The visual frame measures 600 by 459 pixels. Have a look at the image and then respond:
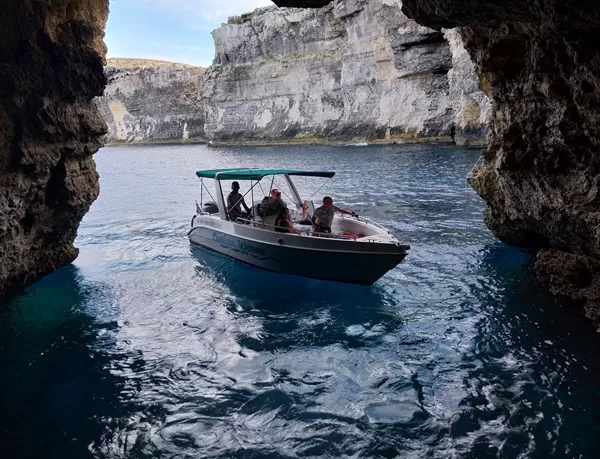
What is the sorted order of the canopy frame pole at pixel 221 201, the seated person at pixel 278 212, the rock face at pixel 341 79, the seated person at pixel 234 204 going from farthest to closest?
the rock face at pixel 341 79 → the seated person at pixel 234 204 → the canopy frame pole at pixel 221 201 → the seated person at pixel 278 212

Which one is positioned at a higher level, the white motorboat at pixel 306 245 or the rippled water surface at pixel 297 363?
the white motorboat at pixel 306 245

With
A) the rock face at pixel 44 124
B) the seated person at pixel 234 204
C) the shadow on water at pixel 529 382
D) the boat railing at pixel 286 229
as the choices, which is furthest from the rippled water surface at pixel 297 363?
the rock face at pixel 44 124

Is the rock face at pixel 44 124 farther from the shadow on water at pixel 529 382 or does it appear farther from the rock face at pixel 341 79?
the rock face at pixel 341 79

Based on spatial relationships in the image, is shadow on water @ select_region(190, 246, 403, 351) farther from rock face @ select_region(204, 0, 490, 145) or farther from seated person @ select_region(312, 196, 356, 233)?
rock face @ select_region(204, 0, 490, 145)

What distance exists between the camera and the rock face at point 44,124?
29.8 feet

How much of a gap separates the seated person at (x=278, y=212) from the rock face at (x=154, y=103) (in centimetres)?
8273

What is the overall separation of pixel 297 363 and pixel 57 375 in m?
3.96

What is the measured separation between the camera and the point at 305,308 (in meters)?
10.3

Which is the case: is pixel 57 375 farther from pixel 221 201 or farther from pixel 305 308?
pixel 221 201

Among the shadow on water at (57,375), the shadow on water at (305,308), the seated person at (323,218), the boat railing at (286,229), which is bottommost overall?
the shadow on water at (57,375)

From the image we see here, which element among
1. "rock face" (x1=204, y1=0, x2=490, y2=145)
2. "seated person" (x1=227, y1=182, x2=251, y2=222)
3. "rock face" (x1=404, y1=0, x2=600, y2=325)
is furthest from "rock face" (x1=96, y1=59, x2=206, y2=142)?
"rock face" (x1=404, y1=0, x2=600, y2=325)

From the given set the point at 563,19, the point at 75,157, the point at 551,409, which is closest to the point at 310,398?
Answer: the point at 551,409

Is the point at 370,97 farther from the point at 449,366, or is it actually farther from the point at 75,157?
the point at 449,366

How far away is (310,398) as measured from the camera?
22.5 ft
